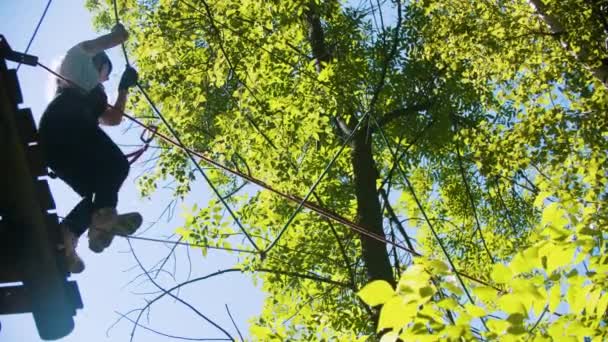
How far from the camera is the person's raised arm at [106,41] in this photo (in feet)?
12.6

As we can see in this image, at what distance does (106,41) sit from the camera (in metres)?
3.88

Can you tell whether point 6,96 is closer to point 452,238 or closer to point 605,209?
point 605,209

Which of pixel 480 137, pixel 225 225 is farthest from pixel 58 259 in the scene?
pixel 480 137

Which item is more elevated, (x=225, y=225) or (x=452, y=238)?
(x=452, y=238)

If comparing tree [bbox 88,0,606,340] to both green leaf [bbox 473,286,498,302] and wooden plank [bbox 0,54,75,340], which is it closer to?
wooden plank [bbox 0,54,75,340]

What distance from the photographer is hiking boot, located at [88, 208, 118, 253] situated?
143 inches

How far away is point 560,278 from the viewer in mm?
2074

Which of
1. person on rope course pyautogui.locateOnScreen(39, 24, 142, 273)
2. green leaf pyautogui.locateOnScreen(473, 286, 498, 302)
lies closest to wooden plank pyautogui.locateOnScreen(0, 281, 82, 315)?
person on rope course pyautogui.locateOnScreen(39, 24, 142, 273)

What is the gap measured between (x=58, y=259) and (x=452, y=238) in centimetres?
608

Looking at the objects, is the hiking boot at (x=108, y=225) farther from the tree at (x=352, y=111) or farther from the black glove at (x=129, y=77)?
the tree at (x=352, y=111)

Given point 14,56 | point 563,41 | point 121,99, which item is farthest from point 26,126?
point 563,41

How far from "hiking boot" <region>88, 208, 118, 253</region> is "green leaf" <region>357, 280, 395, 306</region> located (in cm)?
233

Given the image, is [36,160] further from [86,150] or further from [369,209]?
[369,209]

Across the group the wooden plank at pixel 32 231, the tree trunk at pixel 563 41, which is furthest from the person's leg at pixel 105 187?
the tree trunk at pixel 563 41
